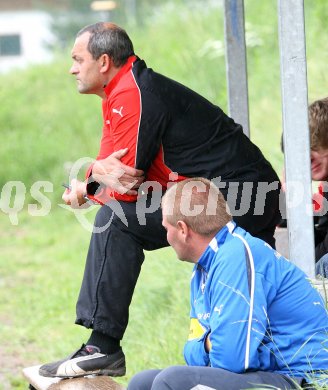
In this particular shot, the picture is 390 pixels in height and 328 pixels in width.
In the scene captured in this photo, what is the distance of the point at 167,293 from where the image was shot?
7160mm

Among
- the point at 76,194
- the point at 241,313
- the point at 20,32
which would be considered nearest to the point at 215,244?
the point at 241,313

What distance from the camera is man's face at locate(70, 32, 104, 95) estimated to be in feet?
15.1

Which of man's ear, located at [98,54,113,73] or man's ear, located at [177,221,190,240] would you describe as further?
man's ear, located at [98,54,113,73]

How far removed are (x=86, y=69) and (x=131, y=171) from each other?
0.60 metres

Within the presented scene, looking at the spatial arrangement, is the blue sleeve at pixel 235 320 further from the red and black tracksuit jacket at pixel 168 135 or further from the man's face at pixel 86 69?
the man's face at pixel 86 69

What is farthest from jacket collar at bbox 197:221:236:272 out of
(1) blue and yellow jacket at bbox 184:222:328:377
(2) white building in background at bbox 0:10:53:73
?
(2) white building in background at bbox 0:10:53:73

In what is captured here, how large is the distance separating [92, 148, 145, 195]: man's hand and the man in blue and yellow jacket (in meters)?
0.81

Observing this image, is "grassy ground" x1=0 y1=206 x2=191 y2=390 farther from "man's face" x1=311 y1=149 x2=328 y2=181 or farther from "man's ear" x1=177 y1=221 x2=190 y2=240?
"man's ear" x1=177 y1=221 x2=190 y2=240

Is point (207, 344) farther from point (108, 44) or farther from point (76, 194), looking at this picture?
point (108, 44)

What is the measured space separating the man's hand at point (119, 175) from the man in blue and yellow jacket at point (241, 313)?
807mm

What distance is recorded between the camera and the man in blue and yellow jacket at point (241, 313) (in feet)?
10.9

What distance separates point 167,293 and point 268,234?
2542 millimetres

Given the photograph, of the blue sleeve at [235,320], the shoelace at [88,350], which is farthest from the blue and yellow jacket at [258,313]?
the shoelace at [88,350]

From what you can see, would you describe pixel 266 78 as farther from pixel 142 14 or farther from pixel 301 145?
pixel 142 14
